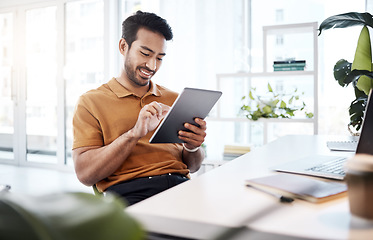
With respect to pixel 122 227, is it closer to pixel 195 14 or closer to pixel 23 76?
pixel 195 14

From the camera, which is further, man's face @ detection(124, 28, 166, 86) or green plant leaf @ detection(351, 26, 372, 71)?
green plant leaf @ detection(351, 26, 372, 71)

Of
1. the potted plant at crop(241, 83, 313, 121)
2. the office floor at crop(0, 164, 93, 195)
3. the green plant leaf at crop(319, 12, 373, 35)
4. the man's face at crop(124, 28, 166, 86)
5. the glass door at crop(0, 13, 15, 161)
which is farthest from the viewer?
the glass door at crop(0, 13, 15, 161)

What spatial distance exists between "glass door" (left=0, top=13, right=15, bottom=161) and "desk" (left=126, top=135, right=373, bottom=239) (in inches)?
203

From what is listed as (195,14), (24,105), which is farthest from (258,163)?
(24,105)

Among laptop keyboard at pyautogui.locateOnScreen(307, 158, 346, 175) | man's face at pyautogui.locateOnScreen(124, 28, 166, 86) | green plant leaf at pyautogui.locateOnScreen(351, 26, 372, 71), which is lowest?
laptop keyboard at pyautogui.locateOnScreen(307, 158, 346, 175)

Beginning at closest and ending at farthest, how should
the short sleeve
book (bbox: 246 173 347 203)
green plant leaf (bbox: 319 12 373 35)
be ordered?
1. book (bbox: 246 173 347 203)
2. the short sleeve
3. green plant leaf (bbox: 319 12 373 35)

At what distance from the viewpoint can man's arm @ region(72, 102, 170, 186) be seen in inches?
A: 53.8

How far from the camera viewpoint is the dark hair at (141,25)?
1690 millimetres

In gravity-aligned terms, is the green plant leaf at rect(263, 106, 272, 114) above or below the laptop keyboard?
above

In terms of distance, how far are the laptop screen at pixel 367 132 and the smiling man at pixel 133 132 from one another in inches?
24.8

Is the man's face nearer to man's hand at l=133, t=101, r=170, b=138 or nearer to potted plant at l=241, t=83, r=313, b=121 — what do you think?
man's hand at l=133, t=101, r=170, b=138

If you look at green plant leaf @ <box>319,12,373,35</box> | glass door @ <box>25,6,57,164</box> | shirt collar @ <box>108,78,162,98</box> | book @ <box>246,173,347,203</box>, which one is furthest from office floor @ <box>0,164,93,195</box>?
book @ <box>246,173,347,203</box>

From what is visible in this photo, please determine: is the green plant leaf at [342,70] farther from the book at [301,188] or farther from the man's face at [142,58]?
the book at [301,188]

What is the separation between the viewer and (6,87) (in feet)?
17.2
